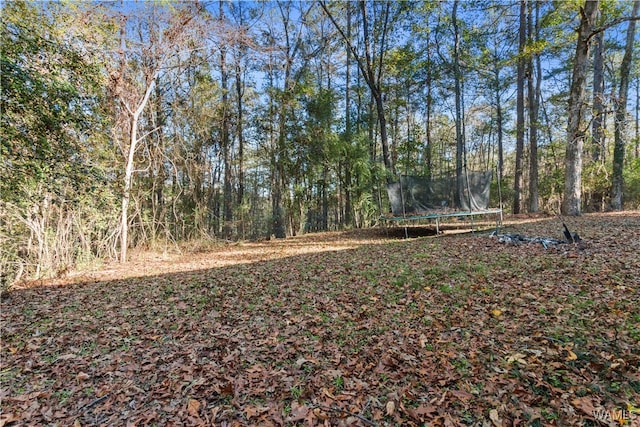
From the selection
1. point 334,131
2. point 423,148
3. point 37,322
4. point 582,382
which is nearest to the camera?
point 582,382

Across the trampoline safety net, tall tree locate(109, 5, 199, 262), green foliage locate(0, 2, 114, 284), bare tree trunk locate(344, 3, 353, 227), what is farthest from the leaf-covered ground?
bare tree trunk locate(344, 3, 353, 227)

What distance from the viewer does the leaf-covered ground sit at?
1.64m

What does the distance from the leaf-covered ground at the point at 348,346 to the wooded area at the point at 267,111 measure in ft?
5.34

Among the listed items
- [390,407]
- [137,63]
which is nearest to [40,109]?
[137,63]

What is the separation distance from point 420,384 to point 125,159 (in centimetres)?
639

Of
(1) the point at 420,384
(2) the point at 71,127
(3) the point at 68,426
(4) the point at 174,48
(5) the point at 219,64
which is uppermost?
(5) the point at 219,64

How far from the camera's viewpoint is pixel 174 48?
6043 mm

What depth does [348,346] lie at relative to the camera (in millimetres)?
2258

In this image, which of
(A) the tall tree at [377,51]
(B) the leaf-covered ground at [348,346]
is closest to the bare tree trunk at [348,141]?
(A) the tall tree at [377,51]

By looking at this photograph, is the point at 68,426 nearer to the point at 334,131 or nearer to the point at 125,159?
the point at 125,159

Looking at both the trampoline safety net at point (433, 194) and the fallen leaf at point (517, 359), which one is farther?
the trampoline safety net at point (433, 194)

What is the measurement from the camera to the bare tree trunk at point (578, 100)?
6008 millimetres

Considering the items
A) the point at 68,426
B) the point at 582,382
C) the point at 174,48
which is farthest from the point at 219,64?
the point at 582,382

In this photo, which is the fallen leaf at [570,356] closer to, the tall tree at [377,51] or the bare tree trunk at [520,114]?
the tall tree at [377,51]
